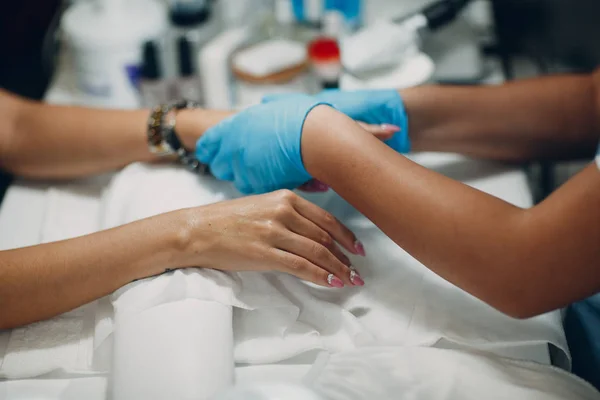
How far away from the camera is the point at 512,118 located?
85cm

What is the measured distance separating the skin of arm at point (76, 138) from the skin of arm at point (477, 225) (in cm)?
28

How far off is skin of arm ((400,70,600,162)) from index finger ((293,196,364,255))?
24 cm

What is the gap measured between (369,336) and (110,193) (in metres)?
0.43

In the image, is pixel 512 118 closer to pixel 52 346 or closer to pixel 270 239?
pixel 270 239

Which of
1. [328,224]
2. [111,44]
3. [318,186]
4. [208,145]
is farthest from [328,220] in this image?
[111,44]

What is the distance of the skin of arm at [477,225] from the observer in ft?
1.76

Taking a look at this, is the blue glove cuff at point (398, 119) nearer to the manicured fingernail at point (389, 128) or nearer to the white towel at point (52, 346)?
the manicured fingernail at point (389, 128)

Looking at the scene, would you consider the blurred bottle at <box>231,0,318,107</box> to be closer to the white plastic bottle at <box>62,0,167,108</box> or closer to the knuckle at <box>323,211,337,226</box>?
the white plastic bottle at <box>62,0,167,108</box>

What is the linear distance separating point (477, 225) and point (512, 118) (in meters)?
0.33

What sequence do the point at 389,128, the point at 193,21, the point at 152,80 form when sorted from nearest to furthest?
the point at 389,128, the point at 152,80, the point at 193,21

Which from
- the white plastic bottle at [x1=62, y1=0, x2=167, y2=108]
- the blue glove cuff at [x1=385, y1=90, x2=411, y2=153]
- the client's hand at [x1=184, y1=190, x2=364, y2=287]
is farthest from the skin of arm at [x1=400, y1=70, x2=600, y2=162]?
the white plastic bottle at [x1=62, y1=0, x2=167, y2=108]

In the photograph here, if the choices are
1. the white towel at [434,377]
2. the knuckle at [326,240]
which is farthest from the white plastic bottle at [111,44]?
the white towel at [434,377]

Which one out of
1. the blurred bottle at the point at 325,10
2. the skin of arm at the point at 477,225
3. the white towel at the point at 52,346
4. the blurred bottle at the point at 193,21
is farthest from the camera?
the blurred bottle at the point at 325,10

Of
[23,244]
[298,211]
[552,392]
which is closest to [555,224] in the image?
[552,392]
